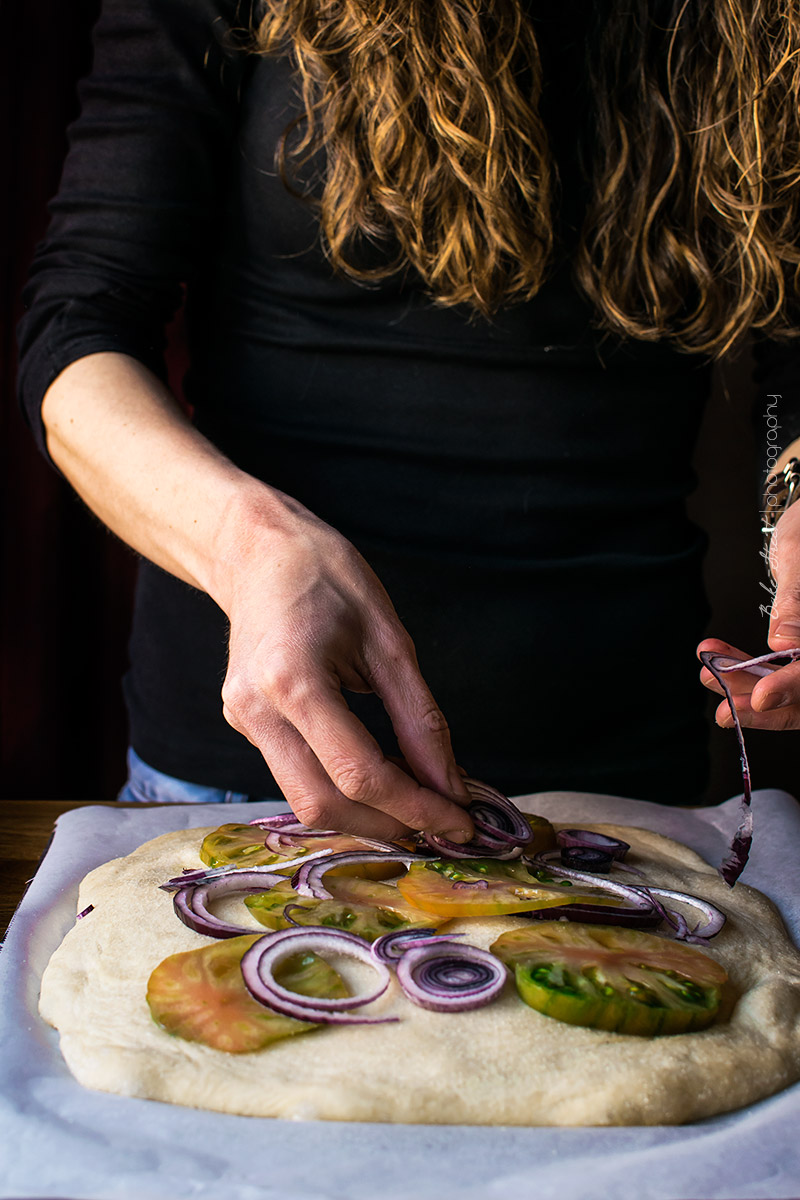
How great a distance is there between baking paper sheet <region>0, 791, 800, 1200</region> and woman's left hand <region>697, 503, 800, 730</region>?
1.36 ft

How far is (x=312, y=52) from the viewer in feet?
4.63

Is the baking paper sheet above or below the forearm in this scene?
below

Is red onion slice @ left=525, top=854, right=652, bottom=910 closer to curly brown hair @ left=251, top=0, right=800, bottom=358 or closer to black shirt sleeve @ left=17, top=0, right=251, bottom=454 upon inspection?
curly brown hair @ left=251, top=0, right=800, bottom=358

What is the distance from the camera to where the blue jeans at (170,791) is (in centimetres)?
175

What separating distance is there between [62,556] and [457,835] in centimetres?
207

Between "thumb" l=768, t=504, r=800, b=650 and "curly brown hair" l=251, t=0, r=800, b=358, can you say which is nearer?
"thumb" l=768, t=504, r=800, b=650

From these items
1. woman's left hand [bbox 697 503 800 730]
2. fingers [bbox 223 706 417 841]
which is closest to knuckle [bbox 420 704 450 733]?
fingers [bbox 223 706 417 841]

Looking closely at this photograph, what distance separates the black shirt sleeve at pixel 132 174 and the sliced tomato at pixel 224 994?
0.88 metres

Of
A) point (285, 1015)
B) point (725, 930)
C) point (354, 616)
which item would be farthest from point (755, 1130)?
point (354, 616)

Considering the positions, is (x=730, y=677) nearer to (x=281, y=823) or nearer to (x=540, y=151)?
(x=281, y=823)

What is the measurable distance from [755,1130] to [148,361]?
1.32 meters

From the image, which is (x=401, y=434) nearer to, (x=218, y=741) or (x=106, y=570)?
(x=218, y=741)

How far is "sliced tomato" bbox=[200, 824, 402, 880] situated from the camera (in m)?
1.32

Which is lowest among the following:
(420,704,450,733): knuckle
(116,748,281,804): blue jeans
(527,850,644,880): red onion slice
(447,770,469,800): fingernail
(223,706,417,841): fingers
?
(116,748,281,804): blue jeans
